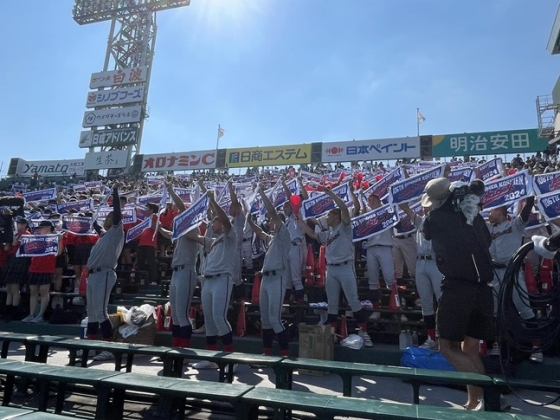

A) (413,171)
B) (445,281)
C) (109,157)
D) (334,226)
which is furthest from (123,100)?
(445,281)

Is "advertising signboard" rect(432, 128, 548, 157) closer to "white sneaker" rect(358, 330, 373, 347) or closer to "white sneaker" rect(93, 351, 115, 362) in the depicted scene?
"white sneaker" rect(358, 330, 373, 347)

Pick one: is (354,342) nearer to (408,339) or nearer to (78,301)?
(408,339)

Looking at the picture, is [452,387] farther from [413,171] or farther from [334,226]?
[413,171]

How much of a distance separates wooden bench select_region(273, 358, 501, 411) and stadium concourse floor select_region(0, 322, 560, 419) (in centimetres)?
28

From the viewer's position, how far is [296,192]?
29.4 feet

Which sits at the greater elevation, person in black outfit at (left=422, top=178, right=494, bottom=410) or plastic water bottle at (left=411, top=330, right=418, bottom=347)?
person in black outfit at (left=422, top=178, right=494, bottom=410)

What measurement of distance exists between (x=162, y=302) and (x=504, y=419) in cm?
638

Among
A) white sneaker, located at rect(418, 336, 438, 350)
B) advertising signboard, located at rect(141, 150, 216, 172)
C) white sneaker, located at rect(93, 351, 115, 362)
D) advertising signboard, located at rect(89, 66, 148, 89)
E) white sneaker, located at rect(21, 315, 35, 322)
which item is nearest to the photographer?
white sneaker, located at rect(418, 336, 438, 350)

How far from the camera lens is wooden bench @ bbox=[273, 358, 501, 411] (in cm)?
290

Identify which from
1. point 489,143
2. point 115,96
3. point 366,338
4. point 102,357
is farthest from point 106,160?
point 366,338

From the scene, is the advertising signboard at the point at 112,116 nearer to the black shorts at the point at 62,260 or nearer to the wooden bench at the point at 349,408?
the black shorts at the point at 62,260

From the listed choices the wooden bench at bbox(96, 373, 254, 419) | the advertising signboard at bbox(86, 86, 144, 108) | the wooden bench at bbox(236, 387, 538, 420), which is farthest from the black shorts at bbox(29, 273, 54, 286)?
the advertising signboard at bbox(86, 86, 144, 108)

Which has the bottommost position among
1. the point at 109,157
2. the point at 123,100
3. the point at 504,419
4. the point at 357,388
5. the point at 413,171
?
the point at 357,388

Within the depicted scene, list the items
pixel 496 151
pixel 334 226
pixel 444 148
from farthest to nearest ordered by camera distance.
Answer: pixel 444 148, pixel 496 151, pixel 334 226
